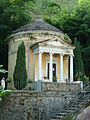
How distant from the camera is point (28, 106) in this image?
21.6 m

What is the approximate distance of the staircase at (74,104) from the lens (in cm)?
1989

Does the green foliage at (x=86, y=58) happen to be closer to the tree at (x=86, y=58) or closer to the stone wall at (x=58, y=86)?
the tree at (x=86, y=58)

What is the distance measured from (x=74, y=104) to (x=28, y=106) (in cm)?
355

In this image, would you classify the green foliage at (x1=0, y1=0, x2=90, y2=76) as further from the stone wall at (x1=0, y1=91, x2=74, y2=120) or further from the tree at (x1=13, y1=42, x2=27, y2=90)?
the stone wall at (x1=0, y1=91, x2=74, y2=120)

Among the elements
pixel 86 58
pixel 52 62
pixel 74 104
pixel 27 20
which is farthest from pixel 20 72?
pixel 27 20

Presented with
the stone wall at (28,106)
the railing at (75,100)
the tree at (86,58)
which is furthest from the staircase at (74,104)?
the tree at (86,58)

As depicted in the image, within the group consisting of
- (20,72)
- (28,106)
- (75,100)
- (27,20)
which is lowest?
(28,106)

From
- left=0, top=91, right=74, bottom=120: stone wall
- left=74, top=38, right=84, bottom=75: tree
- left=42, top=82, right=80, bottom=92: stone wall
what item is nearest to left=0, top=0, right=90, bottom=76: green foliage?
left=74, top=38, right=84, bottom=75: tree

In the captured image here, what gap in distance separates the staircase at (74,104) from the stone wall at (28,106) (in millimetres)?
905

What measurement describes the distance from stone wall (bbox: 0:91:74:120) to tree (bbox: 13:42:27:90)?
4029 millimetres

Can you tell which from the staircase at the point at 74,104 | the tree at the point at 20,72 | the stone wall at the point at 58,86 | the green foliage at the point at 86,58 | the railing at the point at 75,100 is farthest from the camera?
the green foliage at the point at 86,58

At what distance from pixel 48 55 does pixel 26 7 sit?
11324 mm

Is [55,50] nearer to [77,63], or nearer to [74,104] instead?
[77,63]

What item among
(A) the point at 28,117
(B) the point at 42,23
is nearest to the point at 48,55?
(B) the point at 42,23
